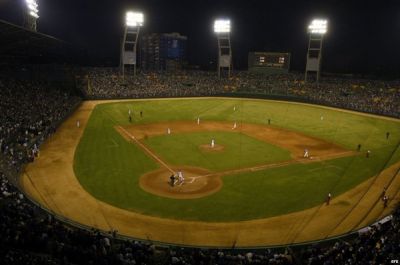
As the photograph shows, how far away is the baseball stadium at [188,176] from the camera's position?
13852 mm

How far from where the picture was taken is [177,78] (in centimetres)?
7894

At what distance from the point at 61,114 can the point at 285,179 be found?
2916 cm

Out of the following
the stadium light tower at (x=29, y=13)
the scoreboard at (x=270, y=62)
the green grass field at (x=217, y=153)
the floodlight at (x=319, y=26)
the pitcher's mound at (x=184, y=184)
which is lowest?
the pitcher's mound at (x=184, y=184)

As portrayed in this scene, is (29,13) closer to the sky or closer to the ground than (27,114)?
closer to the sky

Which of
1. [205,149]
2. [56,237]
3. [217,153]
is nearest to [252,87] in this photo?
[205,149]

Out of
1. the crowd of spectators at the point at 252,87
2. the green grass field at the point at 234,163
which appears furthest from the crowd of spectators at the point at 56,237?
the crowd of spectators at the point at 252,87

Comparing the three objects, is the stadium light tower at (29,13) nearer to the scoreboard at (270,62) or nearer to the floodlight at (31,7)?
the floodlight at (31,7)

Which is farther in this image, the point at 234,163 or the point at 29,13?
the point at 29,13

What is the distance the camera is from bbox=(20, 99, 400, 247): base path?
60.7 ft

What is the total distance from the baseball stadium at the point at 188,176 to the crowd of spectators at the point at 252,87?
71 cm

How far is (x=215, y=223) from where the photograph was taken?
20109mm

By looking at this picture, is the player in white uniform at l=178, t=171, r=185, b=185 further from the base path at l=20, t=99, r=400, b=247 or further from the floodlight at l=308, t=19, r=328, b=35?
the floodlight at l=308, t=19, r=328, b=35

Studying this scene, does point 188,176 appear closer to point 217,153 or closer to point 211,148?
point 217,153

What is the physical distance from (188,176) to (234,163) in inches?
199
